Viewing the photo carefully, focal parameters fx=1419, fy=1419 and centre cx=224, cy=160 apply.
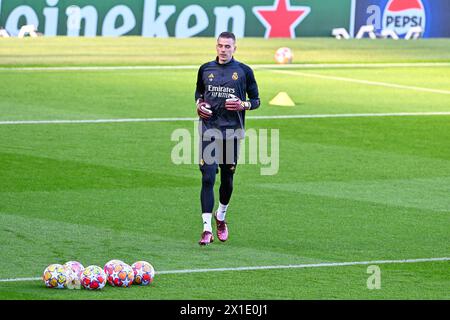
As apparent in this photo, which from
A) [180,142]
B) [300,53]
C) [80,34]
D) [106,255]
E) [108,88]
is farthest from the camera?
[300,53]

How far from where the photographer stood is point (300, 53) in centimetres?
3384

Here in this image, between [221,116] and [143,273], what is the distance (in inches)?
107

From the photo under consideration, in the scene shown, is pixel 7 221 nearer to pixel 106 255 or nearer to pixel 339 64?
pixel 106 255

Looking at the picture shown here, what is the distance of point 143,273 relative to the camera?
468 inches

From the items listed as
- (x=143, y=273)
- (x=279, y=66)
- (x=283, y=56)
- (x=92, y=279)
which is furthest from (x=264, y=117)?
(x=92, y=279)

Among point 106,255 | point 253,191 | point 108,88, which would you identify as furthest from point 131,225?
point 108,88

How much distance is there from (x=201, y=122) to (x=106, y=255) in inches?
73.0

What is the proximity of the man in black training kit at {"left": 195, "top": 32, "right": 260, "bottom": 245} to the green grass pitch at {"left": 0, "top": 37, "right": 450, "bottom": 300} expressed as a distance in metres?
0.49

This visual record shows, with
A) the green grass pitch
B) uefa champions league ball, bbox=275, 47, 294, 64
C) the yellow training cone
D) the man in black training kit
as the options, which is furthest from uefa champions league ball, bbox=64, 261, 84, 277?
uefa champions league ball, bbox=275, 47, 294, 64

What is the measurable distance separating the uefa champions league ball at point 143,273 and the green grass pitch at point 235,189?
0.10 meters

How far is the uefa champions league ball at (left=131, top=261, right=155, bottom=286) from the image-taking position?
39.0 feet

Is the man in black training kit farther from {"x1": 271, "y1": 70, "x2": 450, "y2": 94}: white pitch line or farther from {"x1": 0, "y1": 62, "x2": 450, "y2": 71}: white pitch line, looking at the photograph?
{"x1": 0, "y1": 62, "x2": 450, "y2": 71}: white pitch line

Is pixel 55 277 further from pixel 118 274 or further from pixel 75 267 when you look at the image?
pixel 118 274

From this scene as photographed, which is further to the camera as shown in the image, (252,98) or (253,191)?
(253,191)
